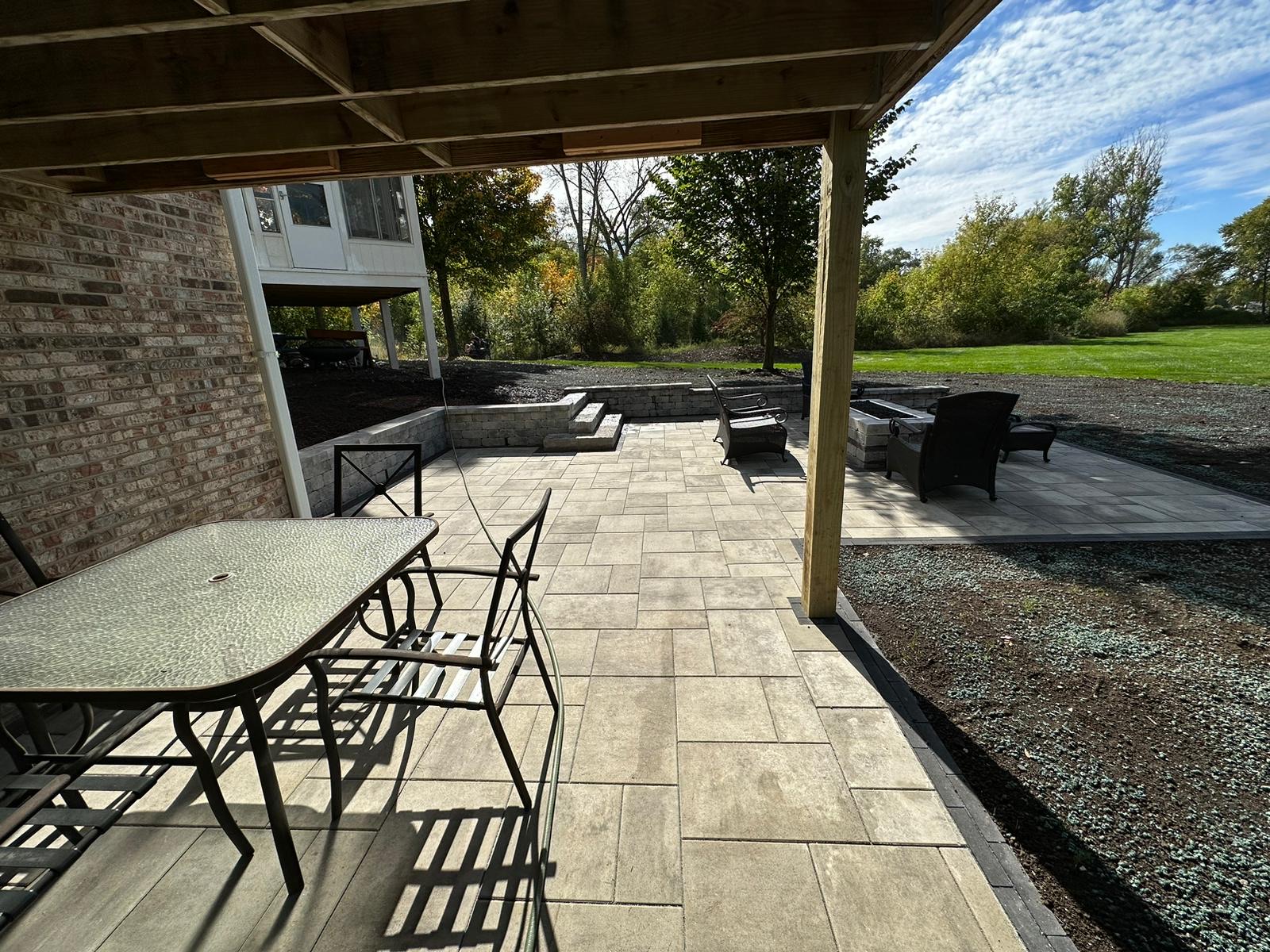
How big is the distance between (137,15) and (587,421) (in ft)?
20.0

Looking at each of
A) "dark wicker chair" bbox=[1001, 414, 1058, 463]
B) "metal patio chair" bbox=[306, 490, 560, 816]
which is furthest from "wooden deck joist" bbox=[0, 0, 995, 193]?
"dark wicker chair" bbox=[1001, 414, 1058, 463]

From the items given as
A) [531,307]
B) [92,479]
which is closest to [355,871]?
[92,479]

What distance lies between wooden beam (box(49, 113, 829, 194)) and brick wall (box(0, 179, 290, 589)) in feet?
1.16

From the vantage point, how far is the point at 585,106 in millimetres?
2283

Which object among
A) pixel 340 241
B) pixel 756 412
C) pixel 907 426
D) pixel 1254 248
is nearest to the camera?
pixel 907 426

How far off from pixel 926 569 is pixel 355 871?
145 inches

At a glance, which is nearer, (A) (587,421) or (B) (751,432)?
(B) (751,432)

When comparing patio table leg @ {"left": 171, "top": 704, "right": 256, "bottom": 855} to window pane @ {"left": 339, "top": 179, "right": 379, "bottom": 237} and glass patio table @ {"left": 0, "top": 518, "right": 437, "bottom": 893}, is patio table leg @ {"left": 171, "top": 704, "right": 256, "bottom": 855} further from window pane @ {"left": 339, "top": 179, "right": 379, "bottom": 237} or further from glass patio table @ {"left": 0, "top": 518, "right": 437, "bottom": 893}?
window pane @ {"left": 339, "top": 179, "right": 379, "bottom": 237}

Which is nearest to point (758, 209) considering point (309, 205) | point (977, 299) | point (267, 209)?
point (309, 205)

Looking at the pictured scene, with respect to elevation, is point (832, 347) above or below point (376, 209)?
below

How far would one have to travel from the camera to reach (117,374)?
2979 mm

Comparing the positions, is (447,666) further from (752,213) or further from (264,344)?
(752,213)

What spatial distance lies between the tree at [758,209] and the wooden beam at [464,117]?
8232 mm

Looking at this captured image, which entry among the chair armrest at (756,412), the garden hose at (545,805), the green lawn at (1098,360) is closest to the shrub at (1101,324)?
the green lawn at (1098,360)
